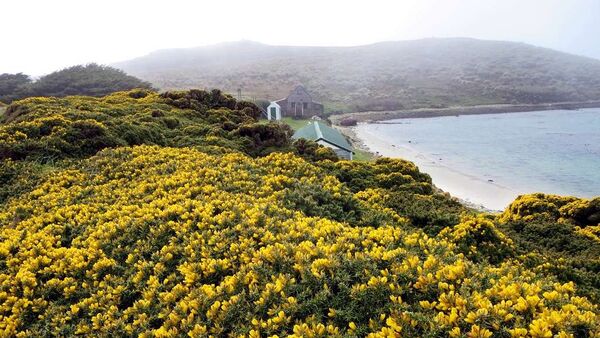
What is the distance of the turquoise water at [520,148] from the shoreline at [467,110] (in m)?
10.7

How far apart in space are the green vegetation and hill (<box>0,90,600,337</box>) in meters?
36.6

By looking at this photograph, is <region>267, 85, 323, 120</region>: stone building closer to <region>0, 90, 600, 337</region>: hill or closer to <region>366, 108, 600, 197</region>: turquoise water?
<region>366, 108, 600, 197</region>: turquoise water

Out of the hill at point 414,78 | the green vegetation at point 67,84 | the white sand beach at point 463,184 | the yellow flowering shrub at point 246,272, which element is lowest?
the white sand beach at point 463,184

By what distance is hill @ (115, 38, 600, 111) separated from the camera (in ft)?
382

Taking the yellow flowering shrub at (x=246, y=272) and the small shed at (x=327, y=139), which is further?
the small shed at (x=327, y=139)

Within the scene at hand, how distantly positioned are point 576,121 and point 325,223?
298ft

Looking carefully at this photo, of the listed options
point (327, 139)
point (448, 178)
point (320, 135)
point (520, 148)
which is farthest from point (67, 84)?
point (520, 148)

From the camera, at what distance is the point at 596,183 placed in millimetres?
34344

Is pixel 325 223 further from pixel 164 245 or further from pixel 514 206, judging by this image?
pixel 514 206

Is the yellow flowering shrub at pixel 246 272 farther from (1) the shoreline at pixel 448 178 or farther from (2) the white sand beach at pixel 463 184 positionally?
(2) the white sand beach at pixel 463 184

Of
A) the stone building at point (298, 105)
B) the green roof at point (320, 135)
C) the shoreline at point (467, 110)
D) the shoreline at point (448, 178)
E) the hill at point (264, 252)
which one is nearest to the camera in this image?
the hill at point (264, 252)

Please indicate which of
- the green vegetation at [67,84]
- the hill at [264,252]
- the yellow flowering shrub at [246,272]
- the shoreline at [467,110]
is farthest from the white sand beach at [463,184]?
the shoreline at [467,110]

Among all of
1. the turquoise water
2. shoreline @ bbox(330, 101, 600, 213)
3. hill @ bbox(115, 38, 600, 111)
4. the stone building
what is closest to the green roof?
shoreline @ bbox(330, 101, 600, 213)

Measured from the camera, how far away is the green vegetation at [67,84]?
42125 millimetres
